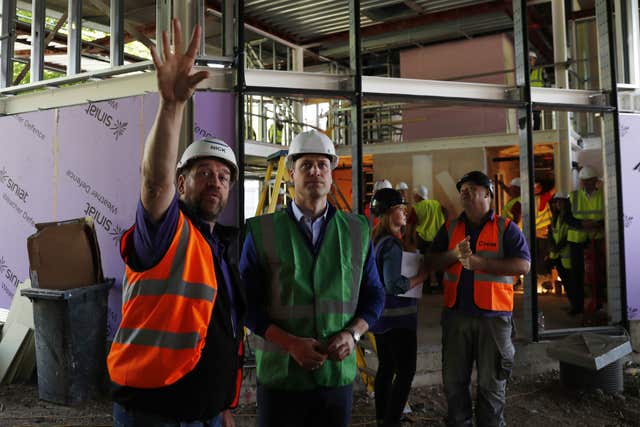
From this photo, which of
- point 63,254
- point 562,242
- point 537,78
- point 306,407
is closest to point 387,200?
point 306,407

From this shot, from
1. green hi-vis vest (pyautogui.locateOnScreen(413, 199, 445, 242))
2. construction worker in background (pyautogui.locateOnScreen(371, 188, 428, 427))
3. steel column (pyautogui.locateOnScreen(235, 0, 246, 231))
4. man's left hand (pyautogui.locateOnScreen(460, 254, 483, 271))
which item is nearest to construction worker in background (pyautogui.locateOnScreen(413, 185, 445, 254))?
green hi-vis vest (pyautogui.locateOnScreen(413, 199, 445, 242))

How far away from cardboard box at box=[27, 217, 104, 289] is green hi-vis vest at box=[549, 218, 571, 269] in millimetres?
6557

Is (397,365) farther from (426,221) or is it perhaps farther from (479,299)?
(426,221)

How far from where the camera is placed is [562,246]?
745 centimetres

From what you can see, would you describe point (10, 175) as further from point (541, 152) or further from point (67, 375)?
point (541, 152)

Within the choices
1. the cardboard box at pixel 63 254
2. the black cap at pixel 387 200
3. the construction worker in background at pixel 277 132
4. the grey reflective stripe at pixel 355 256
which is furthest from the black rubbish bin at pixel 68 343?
the construction worker in background at pixel 277 132

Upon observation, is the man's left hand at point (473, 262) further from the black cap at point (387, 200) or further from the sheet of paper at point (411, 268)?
the black cap at point (387, 200)

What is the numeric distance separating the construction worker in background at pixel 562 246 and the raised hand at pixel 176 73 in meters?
6.87

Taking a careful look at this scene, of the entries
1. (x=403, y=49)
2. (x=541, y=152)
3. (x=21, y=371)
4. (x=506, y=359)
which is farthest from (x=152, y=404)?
(x=403, y=49)

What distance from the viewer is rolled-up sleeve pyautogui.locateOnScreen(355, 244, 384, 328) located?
2.45 metres

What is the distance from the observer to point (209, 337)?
1.88 meters

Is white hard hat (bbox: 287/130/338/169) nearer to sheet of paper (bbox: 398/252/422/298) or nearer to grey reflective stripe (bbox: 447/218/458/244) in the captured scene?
sheet of paper (bbox: 398/252/422/298)

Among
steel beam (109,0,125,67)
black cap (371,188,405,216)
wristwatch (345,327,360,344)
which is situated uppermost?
steel beam (109,0,125,67)

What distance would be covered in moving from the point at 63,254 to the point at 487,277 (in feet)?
13.3
